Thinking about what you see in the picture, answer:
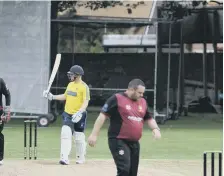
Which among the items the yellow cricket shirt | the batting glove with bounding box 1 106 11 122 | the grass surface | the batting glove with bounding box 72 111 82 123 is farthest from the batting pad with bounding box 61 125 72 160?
the grass surface

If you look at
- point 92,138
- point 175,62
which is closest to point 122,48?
point 175,62

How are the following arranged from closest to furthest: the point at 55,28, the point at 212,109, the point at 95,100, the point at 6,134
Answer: the point at 6,134 < the point at 55,28 < the point at 212,109 < the point at 95,100

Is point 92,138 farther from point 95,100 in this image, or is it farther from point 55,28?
point 95,100

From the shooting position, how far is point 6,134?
19844 millimetres

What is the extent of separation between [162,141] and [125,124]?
888cm

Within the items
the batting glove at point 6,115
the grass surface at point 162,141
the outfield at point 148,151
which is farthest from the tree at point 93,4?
the batting glove at point 6,115

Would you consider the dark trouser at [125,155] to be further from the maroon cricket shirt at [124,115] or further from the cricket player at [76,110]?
the cricket player at [76,110]

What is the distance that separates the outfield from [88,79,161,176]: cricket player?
7.94ft

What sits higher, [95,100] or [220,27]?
[220,27]

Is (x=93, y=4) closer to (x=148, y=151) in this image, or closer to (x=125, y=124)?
(x=148, y=151)

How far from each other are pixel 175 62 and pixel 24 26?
11.2 m

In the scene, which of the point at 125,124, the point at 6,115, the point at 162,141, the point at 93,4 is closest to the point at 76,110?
the point at 6,115

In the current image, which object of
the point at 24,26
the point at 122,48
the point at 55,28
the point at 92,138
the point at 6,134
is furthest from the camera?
the point at 122,48

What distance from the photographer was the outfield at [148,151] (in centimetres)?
1273
